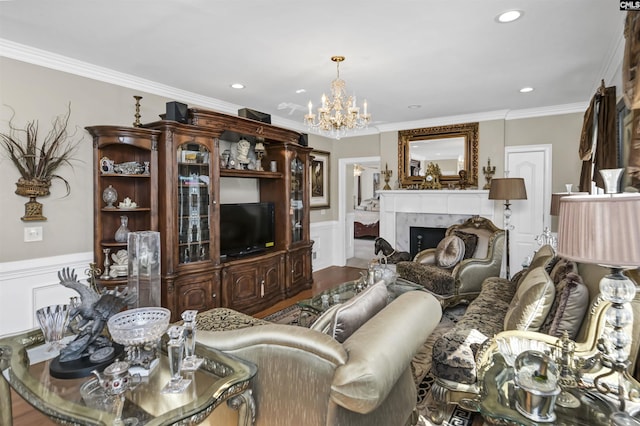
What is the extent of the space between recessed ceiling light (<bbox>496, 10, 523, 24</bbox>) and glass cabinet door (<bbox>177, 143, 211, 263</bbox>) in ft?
9.48

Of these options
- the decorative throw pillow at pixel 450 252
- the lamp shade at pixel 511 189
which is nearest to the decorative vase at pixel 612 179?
the decorative throw pillow at pixel 450 252

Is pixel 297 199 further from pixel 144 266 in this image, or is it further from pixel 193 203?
pixel 144 266

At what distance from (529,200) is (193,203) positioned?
461 centimetres

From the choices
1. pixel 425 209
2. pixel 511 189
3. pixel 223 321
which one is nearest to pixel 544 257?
pixel 511 189

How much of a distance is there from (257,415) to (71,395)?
757 mm

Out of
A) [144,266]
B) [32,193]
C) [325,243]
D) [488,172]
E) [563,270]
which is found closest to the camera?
[563,270]

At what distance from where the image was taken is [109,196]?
322cm

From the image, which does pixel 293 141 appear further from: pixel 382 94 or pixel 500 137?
pixel 500 137

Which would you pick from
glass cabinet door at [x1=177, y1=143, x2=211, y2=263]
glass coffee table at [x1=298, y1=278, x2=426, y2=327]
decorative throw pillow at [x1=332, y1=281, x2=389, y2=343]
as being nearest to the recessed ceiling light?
decorative throw pillow at [x1=332, y1=281, x2=389, y2=343]

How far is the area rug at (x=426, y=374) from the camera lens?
2088 mm

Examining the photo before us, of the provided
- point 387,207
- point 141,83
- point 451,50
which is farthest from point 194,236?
point 387,207

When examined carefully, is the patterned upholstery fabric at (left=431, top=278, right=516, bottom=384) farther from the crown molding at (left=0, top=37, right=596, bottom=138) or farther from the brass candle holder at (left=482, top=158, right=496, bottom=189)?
the brass candle holder at (left=482, top=158, right=496, bottom=189)

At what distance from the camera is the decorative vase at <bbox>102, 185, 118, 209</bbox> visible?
10.5 feet

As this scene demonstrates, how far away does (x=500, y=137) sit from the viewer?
505 centimetres
